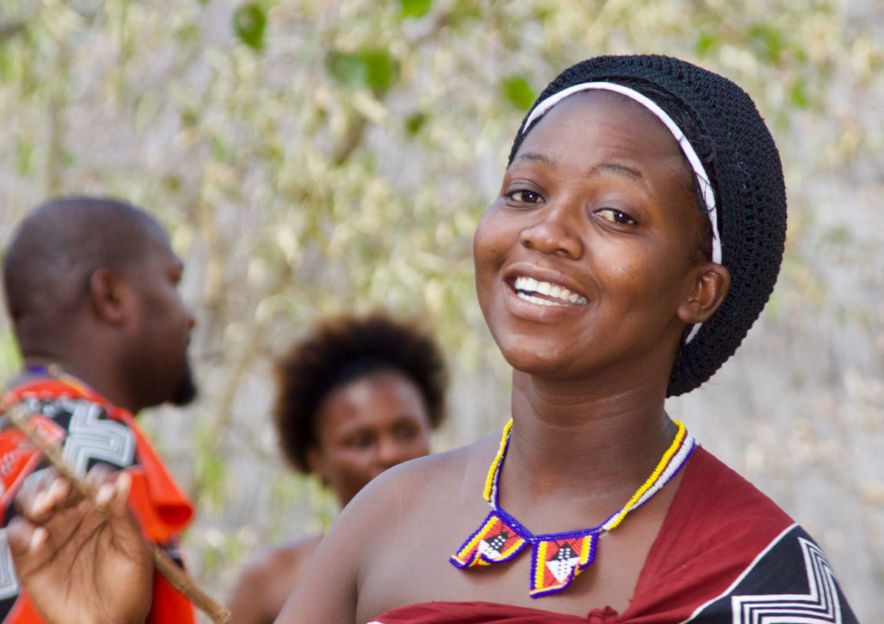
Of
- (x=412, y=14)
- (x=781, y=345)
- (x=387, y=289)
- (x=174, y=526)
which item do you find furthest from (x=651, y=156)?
(x=781, y=345)

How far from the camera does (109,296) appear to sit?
3521mm

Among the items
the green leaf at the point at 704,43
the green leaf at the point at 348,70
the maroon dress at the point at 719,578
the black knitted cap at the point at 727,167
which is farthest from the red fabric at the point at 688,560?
the green leaf at the point at 704,43

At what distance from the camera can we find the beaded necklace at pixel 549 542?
1.79m

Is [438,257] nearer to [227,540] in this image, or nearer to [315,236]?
[315,236]

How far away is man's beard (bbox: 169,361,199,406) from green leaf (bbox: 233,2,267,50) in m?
1.00

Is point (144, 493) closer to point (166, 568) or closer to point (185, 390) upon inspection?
point (185, 390)

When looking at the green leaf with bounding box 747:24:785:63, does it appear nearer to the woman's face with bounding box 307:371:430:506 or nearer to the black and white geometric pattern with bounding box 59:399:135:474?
the woman's face with bounding box 307:371:430:506

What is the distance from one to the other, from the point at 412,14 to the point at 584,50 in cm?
182

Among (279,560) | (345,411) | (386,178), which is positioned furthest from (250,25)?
(386,178)

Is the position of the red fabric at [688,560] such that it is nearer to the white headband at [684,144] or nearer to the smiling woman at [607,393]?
the smiling woman at [607,393]

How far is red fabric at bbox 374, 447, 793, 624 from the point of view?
5.58 feet

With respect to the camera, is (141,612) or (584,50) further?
(584,50)

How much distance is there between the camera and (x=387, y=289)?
16.6ft

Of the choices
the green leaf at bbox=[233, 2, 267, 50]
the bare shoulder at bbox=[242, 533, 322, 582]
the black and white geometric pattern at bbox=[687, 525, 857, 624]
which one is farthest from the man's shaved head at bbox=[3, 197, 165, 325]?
the black and white geometric pattern at bbox=[687, 525, 857, 624]
